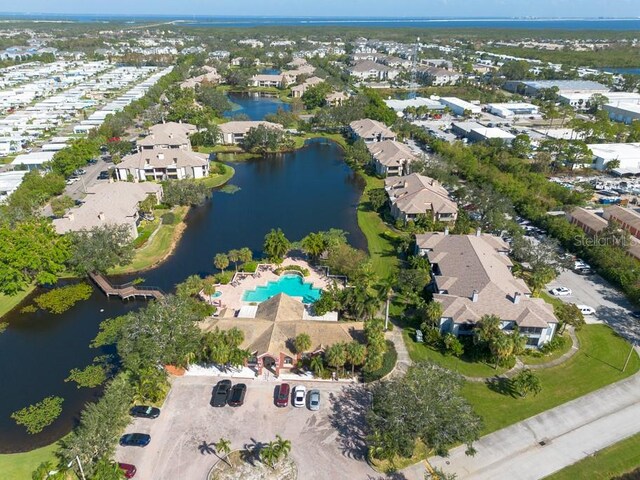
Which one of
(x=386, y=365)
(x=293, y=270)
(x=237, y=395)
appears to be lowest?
(x=237, y=395)

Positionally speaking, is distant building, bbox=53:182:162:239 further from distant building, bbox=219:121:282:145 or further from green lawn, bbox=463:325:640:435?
green lawn, bbox=463:325:640:435

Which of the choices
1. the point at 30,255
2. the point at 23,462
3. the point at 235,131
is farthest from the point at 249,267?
the point at 235,131

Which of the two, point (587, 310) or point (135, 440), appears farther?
point (587, 310)

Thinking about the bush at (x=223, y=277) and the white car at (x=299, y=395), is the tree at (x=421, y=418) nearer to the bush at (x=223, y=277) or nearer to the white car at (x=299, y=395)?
the white car at (x=299, y=395)

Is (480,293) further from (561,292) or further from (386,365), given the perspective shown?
(561,292)

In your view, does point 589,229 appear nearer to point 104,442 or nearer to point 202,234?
point 202,234

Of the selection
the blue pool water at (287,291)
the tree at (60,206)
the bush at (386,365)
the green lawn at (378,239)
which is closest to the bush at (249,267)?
the blue pool water at (287,291)

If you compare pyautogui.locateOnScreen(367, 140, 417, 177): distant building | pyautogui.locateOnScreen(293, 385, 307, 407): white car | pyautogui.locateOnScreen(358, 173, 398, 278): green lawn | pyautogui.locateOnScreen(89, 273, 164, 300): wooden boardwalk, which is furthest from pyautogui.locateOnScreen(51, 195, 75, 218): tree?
pyautogui.locateOnScreen(367, 140, 417, 177): distant building

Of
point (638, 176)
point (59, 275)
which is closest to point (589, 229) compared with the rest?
point (638, 176)
